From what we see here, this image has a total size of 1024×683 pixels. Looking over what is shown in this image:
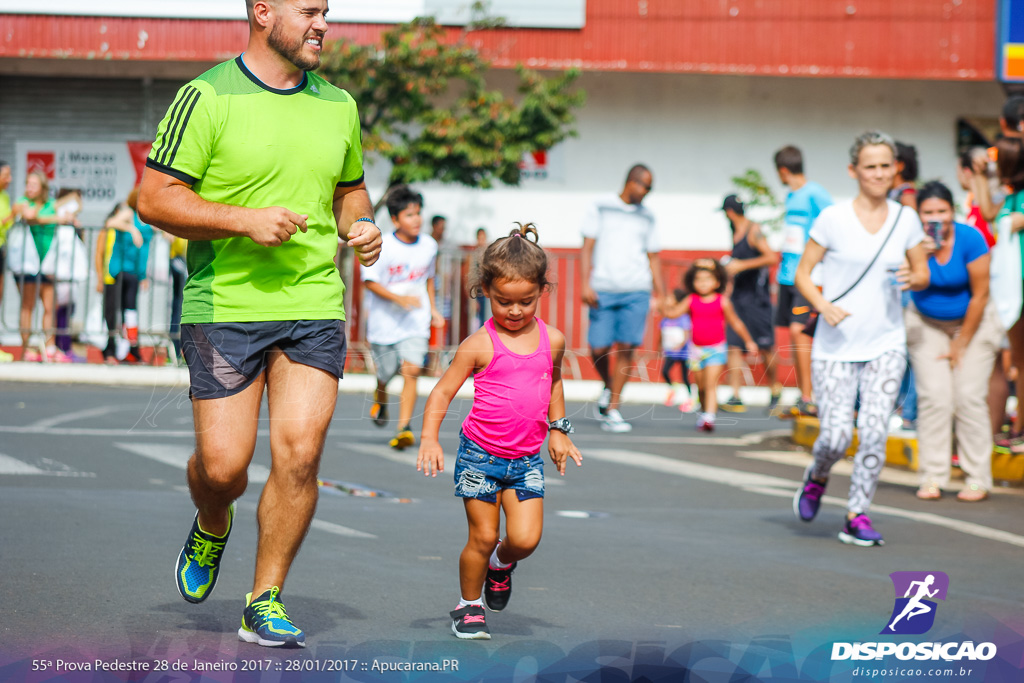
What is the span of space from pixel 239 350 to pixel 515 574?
7.01ft

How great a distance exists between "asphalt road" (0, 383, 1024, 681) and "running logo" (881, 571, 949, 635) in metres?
0.06

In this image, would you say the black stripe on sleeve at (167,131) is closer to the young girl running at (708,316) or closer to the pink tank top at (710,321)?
the young girl running at (708,316)

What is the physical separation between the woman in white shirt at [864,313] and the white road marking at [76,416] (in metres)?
6.42

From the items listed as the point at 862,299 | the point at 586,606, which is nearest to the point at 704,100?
the point at 862,299

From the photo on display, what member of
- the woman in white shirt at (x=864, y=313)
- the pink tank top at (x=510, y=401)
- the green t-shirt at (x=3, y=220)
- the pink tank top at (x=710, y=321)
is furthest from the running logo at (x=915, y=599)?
the green t-shirt at (x=3, y=220)

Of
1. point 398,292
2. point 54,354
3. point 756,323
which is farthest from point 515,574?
point 54,354

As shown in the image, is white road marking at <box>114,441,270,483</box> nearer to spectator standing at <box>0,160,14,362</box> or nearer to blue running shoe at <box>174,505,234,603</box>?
blue running shoe at <box>174,505,234,603</box>

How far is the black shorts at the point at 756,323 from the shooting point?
13734 millimetres

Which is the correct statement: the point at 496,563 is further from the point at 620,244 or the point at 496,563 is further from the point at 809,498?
the point at 620,244

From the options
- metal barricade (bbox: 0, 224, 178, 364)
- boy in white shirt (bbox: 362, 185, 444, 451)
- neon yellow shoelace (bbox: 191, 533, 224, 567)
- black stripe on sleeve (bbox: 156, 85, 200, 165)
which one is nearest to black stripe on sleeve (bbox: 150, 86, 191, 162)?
black stripe on sleeve (bbox: 156, 85, 200, 165)

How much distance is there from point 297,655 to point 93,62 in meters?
18.5

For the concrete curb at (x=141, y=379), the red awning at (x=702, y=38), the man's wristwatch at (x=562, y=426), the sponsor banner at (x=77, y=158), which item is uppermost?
the red awning at (x=702, y=38)

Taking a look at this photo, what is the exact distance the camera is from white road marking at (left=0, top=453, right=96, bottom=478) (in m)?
8.47

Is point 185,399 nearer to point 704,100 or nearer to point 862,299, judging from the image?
point 862,299
